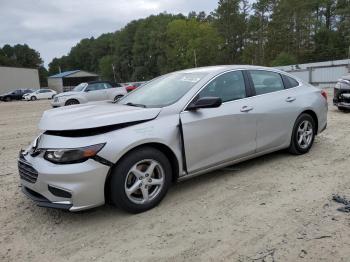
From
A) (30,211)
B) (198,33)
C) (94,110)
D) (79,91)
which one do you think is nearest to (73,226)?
(30,211)

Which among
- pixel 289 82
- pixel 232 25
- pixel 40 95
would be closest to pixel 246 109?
pixel 289 82

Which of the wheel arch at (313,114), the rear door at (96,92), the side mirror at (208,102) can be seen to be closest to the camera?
the side mirror at (208,102)

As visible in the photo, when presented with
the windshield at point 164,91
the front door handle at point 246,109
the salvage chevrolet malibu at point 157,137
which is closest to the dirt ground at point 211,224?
the salvage chevrolet malibu at point 157,137

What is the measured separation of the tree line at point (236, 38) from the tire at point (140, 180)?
5876 centimetres

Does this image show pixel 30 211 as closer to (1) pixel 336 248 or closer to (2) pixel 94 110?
(2) pixel 94 110

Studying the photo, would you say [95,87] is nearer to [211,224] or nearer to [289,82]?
[289,82]

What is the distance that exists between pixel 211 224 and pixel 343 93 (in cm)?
789

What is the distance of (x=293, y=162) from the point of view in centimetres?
559

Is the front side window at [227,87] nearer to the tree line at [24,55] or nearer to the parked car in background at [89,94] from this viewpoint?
the parked car in background at [89,94]

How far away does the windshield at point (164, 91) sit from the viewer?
4656 mm

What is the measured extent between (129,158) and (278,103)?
8.57ft

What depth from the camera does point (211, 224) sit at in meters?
3.72

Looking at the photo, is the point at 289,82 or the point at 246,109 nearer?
the point at 246,109

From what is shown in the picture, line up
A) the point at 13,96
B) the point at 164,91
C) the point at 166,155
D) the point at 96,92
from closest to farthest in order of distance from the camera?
the point at 166,155
the point at 164,91
the point at 96,92
the point at 13,96
